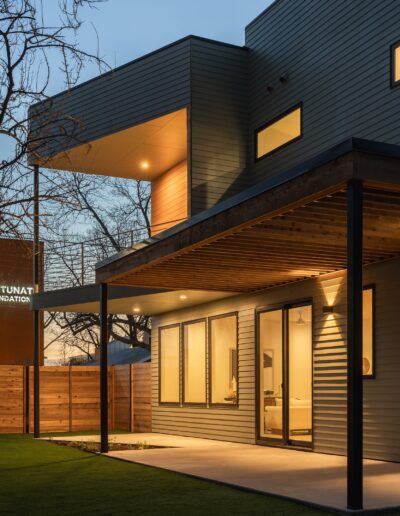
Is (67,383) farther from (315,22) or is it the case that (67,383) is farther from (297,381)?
(315,22)

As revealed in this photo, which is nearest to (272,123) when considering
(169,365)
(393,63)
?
(393,63)

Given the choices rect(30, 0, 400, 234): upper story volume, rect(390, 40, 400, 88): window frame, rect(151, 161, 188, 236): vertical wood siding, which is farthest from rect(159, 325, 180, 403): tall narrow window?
rect(390, 40, 400, 88): window frame

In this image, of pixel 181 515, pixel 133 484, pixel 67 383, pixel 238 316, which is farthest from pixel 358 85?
pixel 67 383

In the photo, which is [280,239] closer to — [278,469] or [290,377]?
[278,469]

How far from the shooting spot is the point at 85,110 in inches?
605

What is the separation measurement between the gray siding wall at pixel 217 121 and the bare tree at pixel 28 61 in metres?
7.26

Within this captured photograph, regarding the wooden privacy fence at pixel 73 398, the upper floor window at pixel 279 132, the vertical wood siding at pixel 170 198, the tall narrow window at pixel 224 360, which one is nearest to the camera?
the upper floor window at pixel 279 132

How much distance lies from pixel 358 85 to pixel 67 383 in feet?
28.3

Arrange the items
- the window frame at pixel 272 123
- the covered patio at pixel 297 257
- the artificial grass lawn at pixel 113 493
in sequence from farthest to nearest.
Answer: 1. the window frame at pixel 272 123
2. the artificial grass lawn at pixel 113 493
3. the covered patio at pixel 297 257

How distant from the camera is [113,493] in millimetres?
7129

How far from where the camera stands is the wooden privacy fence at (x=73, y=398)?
15.6 metres


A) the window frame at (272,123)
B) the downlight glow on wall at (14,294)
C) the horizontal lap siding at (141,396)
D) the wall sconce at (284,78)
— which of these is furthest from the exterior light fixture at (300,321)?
the downlight glow on wall at (14,294)

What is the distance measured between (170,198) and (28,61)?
32.3ft

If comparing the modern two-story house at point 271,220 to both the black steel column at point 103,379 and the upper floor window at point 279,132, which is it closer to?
the upper floor window at point 279,132
